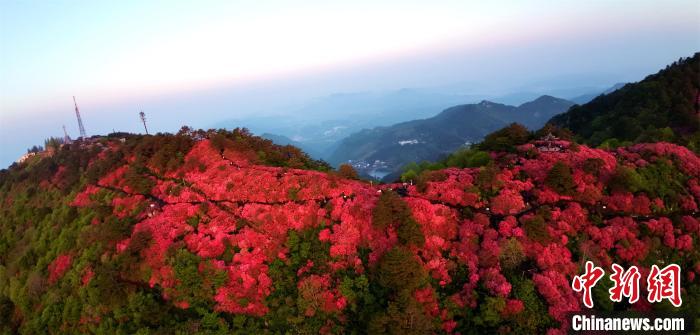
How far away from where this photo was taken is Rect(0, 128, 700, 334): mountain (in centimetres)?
2064

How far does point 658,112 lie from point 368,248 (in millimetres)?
65270

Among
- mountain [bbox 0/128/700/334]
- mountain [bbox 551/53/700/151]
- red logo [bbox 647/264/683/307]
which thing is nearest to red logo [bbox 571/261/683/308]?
red logo [bbox 647/264/683/307]

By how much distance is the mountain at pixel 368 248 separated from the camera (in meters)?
20.6

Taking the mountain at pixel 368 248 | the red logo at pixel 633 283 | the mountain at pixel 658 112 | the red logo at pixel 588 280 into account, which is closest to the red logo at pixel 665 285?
the red logo at pixel 633 283

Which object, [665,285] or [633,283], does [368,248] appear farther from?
[665,285]

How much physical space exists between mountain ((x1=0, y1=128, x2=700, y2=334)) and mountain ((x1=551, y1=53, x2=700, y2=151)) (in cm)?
2696

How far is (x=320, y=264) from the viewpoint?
23.6 m

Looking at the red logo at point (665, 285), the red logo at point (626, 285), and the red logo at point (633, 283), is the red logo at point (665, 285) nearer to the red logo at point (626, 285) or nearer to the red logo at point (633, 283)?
the red logo at point (633, 283)

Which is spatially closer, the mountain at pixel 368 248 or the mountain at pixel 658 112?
the mountain at pixel 368 248

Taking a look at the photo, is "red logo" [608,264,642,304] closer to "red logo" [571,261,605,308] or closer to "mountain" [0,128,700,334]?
"mountain" [0,128,700,334]

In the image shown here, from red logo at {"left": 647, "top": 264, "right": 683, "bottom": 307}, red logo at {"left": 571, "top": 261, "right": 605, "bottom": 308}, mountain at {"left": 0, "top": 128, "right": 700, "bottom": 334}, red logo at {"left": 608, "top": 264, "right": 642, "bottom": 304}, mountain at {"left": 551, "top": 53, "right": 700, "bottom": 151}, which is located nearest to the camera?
red logo at {"left": 647, "top": 264, "right": 683, "bottom": 307}

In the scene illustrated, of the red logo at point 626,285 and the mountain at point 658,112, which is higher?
the mountain at point 658,112

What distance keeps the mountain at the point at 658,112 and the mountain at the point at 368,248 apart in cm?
2696

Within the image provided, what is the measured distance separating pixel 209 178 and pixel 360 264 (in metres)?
18.0
